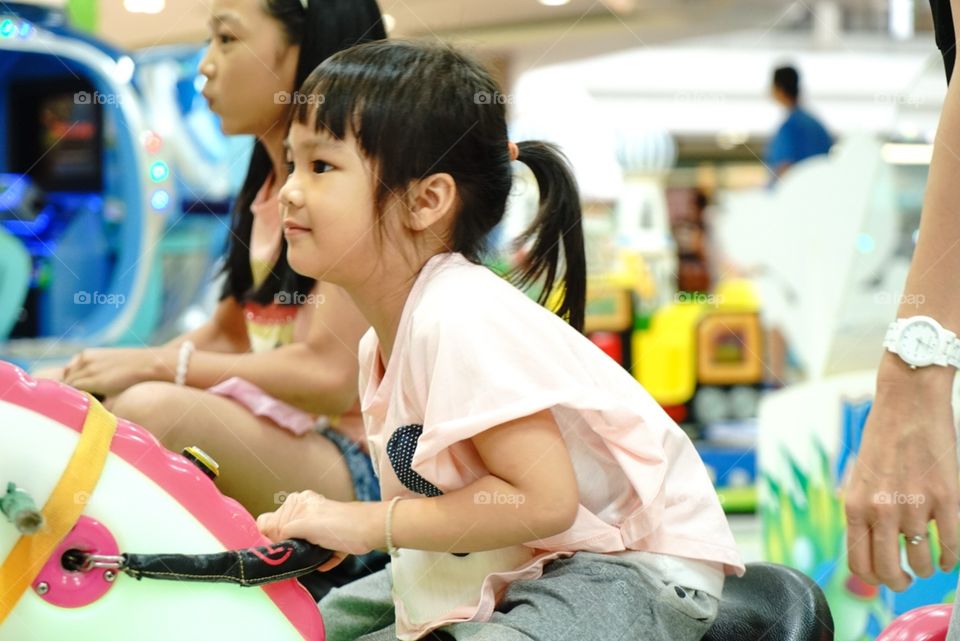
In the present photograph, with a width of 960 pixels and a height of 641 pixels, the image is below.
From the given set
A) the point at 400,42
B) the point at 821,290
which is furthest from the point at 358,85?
the point at 821,290

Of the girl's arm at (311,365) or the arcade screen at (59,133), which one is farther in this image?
the arcade screen at (59,133)

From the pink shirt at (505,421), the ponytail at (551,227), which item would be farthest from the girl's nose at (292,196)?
the ponytail at (551,227)

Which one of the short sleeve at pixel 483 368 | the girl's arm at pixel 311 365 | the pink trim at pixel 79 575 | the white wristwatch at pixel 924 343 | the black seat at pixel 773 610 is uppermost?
the white wristwatch at pixel 924 343

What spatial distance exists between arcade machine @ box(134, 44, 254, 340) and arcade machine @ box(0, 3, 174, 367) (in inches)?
6.9

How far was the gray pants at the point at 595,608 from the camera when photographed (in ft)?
2.87

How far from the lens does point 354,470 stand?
124cm

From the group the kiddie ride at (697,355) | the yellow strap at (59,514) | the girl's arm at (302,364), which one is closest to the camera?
the yellow strap at (59,514)

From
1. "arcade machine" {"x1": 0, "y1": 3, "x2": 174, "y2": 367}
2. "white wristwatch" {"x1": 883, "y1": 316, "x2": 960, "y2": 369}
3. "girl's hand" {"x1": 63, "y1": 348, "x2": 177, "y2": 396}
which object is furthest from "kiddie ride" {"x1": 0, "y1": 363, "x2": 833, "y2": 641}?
"arcade machine" {"x1": 0, "y1": 3, "x2": 174, "y2": 367}

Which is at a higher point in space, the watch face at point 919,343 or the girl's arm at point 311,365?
the watch face at point 919,343

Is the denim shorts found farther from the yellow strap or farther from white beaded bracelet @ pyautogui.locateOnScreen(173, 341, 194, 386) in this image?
the yellow strap

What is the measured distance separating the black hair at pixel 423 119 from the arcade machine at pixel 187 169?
2770 mm

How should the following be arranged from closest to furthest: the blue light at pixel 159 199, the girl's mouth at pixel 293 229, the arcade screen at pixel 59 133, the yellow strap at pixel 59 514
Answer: the yellow strap at pixel 59 514
the girl's mouth at pixel 293 229
the blue light at pixel 159 199
the arcade screen at pixel 59 133

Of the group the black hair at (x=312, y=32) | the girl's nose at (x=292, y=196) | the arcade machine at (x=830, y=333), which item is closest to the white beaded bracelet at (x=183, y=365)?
the black hair at (x=312, y=32)

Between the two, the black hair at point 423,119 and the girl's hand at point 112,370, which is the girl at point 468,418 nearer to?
the black hair at point 423,119
